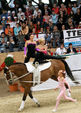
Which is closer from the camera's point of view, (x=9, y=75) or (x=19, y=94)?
(x=9, y=75)

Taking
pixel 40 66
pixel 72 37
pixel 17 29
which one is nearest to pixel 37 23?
pixel 17 29

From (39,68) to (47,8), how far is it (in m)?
8.21

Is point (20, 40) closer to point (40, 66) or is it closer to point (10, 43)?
point (10, 43)

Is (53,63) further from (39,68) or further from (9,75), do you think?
(9,75)

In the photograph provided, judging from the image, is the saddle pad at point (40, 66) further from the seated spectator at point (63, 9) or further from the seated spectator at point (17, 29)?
the seated spectator at point (63, 9)

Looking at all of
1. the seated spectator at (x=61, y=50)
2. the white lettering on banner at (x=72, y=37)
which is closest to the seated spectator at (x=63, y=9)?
the white lettering on banner at (x=72, y=37)

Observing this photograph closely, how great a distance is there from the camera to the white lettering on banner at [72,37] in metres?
17.5

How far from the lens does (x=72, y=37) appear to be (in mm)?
17531

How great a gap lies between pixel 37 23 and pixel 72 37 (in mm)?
2153

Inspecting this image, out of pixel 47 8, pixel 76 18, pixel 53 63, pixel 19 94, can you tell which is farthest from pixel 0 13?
pixel 53 63

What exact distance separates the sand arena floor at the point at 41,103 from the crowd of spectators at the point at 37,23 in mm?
2713

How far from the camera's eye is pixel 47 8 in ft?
66.8

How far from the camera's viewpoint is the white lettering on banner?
17.5 meters

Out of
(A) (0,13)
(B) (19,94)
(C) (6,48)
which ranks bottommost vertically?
(B) (19,94)
